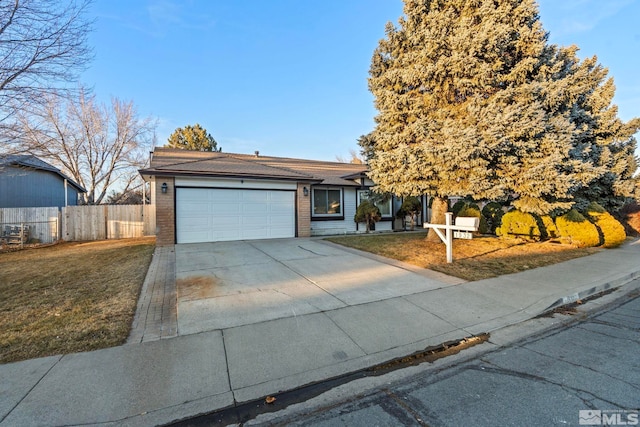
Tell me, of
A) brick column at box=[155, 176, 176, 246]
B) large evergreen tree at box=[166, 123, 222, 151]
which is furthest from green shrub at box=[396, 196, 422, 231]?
large evergreen tree at box=[166, 123, 222, 151]

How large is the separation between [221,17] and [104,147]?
17777 millimetres

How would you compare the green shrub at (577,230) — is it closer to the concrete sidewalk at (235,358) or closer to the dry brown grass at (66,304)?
the concrete sidewalk at (235,358)

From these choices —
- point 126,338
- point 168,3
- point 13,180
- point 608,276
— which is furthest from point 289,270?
point 13,180

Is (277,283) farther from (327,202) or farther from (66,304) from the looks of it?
(327,202)

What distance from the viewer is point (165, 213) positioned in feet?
34.4

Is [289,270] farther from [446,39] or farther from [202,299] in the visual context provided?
[446,39]

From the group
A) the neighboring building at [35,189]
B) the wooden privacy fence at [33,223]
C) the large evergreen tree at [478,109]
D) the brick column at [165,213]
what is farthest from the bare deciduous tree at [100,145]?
the large evergreen tree at [478,109]

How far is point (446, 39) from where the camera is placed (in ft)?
29.0

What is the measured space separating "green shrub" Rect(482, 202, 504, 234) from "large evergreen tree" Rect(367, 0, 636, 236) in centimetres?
396

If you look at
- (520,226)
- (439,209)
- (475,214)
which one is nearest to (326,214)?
(439,209)

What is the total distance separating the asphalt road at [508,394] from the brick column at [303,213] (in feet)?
32.4

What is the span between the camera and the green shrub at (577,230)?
10467 mm
